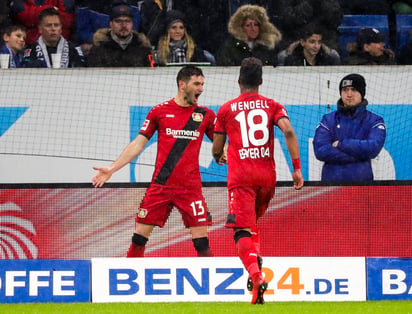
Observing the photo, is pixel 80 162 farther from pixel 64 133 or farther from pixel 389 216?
pixel 389 216

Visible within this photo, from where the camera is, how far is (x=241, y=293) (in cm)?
909

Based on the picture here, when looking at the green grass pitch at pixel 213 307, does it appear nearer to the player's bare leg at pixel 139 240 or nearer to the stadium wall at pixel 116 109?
the player's bare leg at pixel 139 240

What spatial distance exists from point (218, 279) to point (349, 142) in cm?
234

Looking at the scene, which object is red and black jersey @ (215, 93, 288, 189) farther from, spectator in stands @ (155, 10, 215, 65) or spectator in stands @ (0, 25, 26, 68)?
spectator in stands @ (0, 25, 26, 68)

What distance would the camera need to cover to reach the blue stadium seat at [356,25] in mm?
13656

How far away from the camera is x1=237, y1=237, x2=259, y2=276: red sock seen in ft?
25.6

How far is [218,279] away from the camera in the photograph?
9.09 meters

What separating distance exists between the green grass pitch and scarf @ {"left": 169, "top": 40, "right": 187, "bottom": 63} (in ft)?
13.5

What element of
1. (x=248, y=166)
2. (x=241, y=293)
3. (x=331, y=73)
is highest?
(x=331, y=73)

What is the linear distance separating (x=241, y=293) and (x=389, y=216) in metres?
1.80

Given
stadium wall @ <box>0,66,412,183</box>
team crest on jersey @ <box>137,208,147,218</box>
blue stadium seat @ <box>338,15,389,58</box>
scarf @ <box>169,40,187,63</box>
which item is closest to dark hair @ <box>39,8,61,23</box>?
stadium wall @ <box>0,66,412,183</box>

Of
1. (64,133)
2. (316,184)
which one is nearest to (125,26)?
(64,133)

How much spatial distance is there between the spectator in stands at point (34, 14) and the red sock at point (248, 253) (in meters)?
5.68

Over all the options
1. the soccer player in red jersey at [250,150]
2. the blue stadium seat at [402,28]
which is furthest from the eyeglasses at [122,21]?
the soccer player in red jersey at [250,150]
